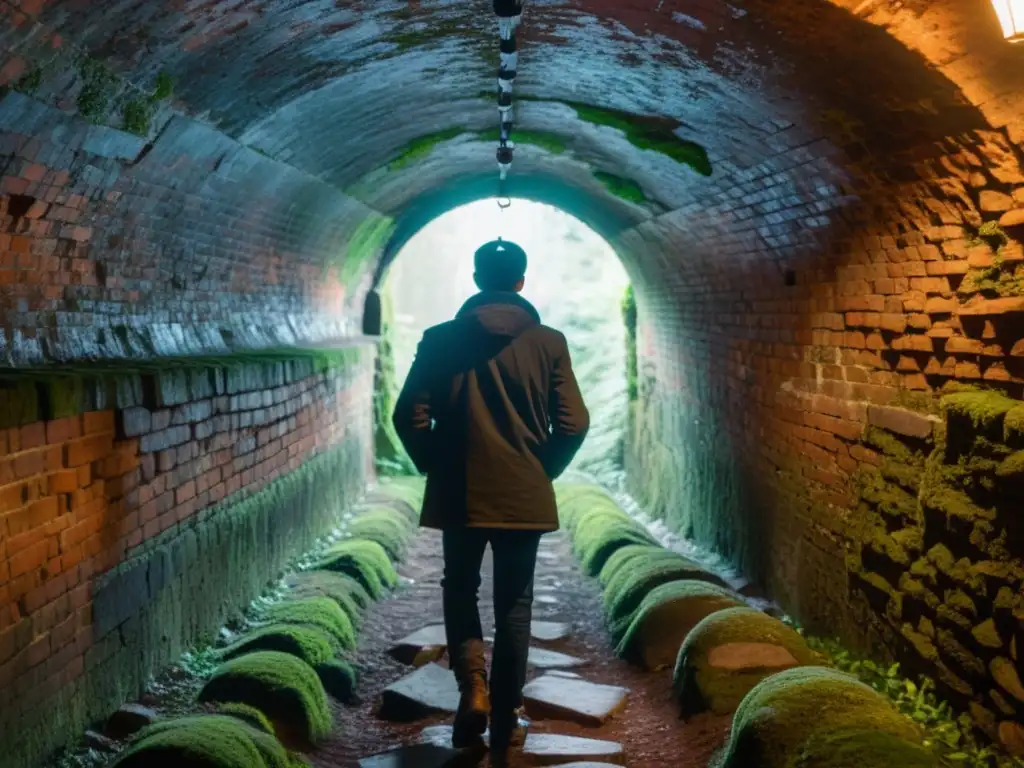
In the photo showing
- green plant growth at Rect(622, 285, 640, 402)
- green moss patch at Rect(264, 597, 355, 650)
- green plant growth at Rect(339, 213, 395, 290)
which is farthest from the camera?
green plant growth at Rect(622, 285, 640, 402)

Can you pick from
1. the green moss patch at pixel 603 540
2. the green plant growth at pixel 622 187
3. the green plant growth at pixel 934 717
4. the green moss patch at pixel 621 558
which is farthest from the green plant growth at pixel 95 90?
the green plant growth at pixel 622 187

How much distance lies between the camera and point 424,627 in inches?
256

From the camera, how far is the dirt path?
4348 mm

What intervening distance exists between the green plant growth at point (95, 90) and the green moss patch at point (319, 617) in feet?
9.71

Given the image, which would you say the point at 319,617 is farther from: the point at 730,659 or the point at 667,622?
the point at 730,659

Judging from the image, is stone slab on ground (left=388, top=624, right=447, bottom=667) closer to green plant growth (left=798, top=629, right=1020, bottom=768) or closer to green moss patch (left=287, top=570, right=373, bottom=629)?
green moss patch (left=287, top=570, right=373, bottom=629)

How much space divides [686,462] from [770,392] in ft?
10.3

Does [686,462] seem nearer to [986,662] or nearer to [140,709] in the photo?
[986,662]

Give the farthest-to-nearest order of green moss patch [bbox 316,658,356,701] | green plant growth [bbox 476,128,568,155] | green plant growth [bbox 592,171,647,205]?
green plant growth [bbox 592,171,647,205] < green plant growth [bbox 476,128,568,155] < green moss patch [bbox 316,658,356,701]

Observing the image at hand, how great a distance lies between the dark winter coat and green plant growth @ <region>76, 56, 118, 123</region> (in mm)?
1804

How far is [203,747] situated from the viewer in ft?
10.4

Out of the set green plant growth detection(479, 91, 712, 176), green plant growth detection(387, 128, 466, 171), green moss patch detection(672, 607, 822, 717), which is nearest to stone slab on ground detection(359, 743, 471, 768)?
green moss patch detection(672, 607, 822, 717)

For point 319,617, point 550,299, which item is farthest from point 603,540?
point 550,299

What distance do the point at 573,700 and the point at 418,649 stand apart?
4.32 ft
